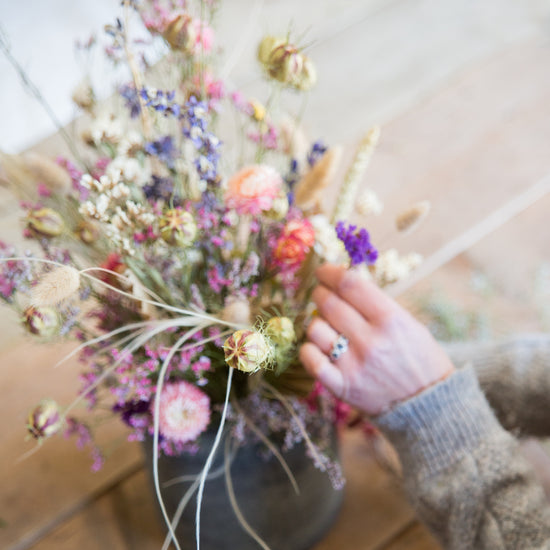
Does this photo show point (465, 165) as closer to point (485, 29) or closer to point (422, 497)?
point (485, 29)

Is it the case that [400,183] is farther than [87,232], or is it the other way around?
[400,183]

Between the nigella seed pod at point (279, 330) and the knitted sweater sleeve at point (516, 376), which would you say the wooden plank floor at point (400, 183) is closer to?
the knitted sweater sleeve at point (516, 376)

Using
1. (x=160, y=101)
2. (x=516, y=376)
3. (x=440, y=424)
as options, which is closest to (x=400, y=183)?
(x=516, y=376)

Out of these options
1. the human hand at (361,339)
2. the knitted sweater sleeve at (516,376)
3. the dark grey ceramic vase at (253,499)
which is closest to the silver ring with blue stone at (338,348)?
the human hand at (361,339)

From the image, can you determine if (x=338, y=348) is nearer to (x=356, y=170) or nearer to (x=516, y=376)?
(x=356, y=170)

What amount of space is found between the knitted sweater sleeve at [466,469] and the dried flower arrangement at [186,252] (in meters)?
0.09

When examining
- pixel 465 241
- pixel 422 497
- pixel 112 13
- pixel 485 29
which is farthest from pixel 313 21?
pixel 422 497

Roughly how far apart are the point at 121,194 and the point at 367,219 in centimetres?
51

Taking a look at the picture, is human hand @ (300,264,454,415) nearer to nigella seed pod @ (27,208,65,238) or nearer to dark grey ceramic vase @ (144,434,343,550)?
dark grey ceramic vase @ (144,434,343,550)

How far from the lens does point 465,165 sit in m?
0.91

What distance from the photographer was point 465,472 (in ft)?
1.66

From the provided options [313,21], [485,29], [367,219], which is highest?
[313,21]

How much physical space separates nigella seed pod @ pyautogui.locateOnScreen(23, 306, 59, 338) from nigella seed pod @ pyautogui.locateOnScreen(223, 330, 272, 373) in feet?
0.41

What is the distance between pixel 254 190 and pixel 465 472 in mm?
325
